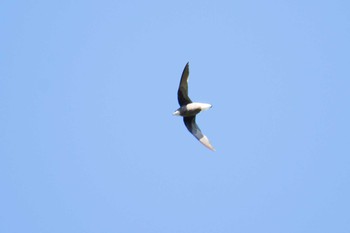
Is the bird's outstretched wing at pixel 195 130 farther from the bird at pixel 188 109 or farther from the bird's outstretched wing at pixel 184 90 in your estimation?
the bird's outstretched wing at pixel 184 90

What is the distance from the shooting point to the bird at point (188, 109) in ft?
41.3

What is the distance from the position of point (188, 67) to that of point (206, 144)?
229 cm

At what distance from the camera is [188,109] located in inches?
500

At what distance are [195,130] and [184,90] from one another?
126 cm

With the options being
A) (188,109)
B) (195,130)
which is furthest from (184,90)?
(195,130)

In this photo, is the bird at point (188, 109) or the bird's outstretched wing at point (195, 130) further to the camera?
the bird at point (188, 109)

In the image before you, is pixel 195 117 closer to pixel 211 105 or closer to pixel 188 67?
pixel 211 105

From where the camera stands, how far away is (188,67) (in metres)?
12.4

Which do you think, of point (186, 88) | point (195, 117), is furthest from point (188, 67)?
point (195, 117)

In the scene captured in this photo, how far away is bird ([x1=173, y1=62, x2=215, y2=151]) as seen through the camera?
12.6 metres

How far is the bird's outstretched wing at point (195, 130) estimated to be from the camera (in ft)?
40.7

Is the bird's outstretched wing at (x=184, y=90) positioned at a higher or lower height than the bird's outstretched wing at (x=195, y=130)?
higher

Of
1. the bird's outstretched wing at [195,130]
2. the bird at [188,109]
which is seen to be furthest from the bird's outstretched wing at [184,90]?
the bird's outstretched wing at [195,130]

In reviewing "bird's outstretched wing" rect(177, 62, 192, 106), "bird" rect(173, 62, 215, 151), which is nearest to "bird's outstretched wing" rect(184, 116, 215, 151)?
"bird" rect(173, 62, 215, 151)
